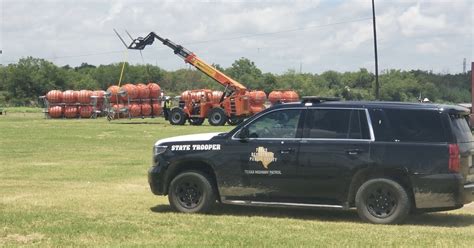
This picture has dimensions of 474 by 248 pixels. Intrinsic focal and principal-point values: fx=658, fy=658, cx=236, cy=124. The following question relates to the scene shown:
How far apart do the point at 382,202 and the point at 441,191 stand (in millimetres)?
833

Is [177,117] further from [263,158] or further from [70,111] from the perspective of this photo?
[263,158]

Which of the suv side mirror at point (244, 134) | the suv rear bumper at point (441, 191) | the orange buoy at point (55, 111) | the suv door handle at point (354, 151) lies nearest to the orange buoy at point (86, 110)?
the orange buoy at point (55, 111)

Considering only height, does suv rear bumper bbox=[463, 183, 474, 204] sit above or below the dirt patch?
above

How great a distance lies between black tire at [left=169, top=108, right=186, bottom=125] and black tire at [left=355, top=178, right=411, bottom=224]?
32042mm

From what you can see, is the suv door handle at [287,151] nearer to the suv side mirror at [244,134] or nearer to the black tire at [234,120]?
the suv side mirror at [244,134]

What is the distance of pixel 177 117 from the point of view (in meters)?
40.9

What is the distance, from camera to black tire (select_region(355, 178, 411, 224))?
891 centimetres

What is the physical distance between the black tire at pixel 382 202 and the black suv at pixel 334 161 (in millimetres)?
14

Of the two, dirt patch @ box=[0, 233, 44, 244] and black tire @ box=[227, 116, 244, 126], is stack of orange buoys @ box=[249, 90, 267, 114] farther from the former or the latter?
dirt patch @ box=[0, 233, 44, 244]

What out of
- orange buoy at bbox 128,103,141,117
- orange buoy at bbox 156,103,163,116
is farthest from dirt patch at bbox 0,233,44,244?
orange buoy at bbox 156,103,163,116

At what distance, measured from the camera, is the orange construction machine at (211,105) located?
39.5 meters

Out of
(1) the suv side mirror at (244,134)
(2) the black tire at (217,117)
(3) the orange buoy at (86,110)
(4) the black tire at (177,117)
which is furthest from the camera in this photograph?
(3) the orange buoy at (86,110)

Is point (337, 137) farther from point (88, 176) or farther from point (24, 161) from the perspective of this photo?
point (24, 161)

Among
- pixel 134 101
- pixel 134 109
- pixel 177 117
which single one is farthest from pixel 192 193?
pixel 134 101
